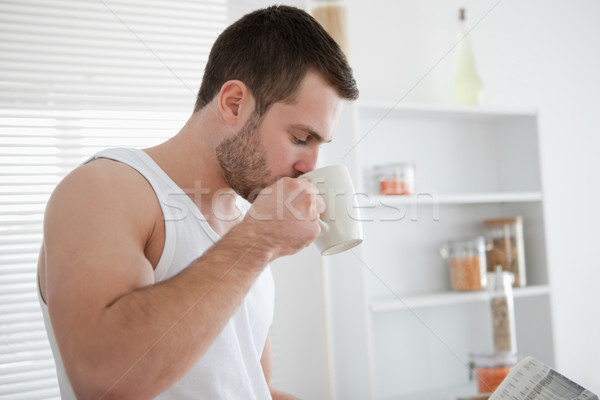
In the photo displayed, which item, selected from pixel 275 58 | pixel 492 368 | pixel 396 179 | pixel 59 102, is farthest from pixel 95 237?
pixel 492 368

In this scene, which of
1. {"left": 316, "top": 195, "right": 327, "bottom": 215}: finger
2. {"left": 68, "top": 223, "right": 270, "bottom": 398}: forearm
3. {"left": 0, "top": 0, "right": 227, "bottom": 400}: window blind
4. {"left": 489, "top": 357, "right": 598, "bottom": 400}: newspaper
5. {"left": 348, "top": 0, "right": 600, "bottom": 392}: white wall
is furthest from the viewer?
{"left": 348, "top": 0, "right": 600, "bottom": 392}: white wall

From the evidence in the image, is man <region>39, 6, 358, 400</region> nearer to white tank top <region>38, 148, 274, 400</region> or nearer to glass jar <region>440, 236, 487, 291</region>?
white tank top <region>38, 148, 274, 400</region>

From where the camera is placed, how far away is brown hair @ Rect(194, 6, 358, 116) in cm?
100

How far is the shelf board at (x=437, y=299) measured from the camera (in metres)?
1.79

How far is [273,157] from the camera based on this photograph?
0.99m

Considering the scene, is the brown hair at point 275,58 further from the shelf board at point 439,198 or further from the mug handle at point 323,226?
the shelf board at point 439,198

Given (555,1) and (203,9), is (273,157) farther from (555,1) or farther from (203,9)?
(555,1)

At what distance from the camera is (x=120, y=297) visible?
659mm

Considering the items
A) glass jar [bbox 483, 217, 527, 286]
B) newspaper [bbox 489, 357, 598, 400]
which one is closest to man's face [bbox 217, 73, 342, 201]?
newspaper [bbox 489, 357, 598, 400]

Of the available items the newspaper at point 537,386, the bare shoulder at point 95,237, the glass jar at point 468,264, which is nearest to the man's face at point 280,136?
the bare shoulder at point 95,237

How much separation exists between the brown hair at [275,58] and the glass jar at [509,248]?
4.11 feet

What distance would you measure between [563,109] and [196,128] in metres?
2.12

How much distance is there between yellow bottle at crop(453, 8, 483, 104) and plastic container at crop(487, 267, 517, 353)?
0.67m

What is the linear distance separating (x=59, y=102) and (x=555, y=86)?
210cm
